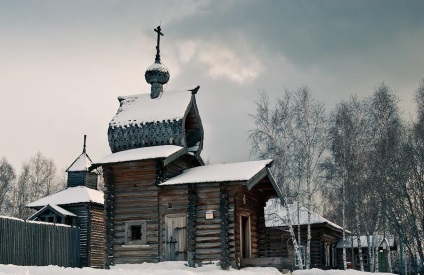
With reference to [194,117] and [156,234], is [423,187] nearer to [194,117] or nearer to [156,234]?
[194,117]

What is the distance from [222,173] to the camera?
21109 mm

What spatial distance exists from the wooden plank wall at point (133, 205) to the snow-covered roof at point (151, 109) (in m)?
2.55

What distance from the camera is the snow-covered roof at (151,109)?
2394 centimetres

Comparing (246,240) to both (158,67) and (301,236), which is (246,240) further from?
(301,236)

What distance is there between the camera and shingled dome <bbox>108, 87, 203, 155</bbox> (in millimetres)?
23453

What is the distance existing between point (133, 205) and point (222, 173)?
13.8 feet

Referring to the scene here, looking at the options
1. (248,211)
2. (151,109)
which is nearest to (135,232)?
(248,211)

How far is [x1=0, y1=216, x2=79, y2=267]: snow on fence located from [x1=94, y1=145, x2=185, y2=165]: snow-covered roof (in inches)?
161

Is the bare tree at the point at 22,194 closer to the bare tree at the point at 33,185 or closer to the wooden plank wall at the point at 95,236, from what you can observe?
the bare tree at the point at 33,185

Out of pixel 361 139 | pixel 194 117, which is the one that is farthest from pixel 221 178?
pixel 361 139

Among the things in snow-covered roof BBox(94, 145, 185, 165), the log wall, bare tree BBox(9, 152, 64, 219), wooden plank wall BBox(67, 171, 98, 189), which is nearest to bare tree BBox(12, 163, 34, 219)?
bare tree BBox(9, 152, 64, 219)

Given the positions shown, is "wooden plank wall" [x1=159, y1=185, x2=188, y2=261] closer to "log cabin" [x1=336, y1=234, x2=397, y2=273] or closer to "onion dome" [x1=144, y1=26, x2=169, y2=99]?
"onion dome" [x1=144, y1=26, x2=169, y2=99]

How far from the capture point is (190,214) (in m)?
21.0

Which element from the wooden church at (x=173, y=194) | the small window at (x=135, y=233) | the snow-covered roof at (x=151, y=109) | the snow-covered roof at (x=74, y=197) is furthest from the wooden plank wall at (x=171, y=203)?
the snow-covered roof at (x=74, y=197)
